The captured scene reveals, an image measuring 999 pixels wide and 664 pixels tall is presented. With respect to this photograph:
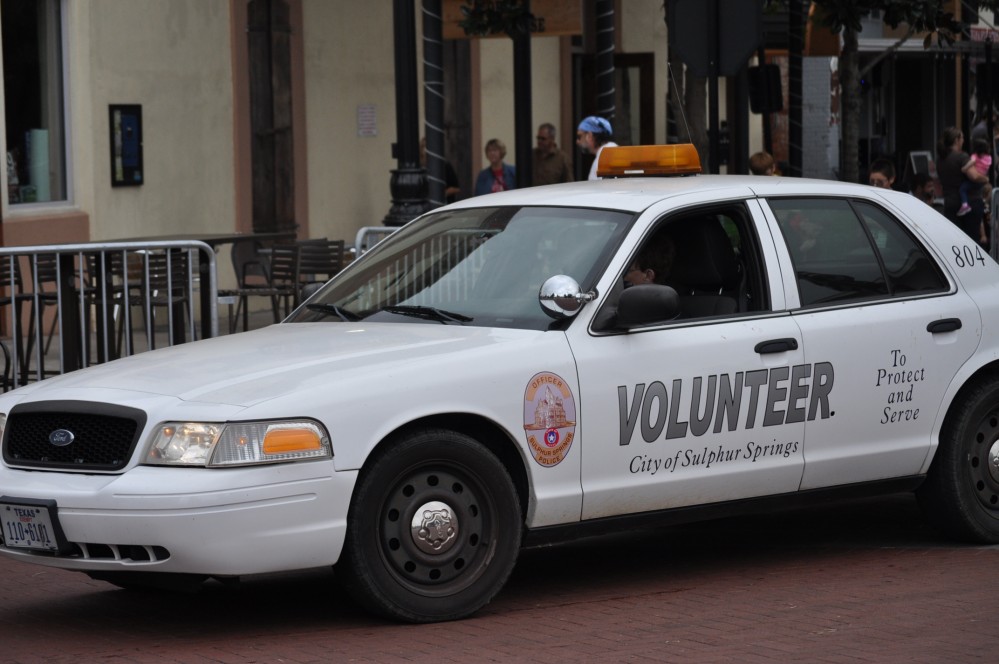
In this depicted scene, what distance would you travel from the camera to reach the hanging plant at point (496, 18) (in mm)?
17312

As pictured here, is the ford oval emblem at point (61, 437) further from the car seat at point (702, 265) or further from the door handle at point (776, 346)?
the door handle at point (776, 346)

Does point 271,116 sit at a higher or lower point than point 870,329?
higher

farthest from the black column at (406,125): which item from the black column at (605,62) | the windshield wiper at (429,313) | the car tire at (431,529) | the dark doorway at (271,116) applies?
the black column at (605,62)

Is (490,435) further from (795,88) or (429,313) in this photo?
(795,88)

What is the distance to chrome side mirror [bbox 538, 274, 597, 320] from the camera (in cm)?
674

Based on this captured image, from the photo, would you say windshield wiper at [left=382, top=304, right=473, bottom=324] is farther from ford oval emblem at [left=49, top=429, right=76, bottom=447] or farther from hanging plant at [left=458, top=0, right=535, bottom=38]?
hanging plant at [left=458, top=0, right=535, bottom=38]

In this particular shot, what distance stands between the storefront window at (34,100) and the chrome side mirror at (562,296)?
11.0 meters

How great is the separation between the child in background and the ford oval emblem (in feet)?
50.3

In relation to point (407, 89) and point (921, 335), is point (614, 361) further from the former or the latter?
point (407, 89)

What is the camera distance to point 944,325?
25.7 feet

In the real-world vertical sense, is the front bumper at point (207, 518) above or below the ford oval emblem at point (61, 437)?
below

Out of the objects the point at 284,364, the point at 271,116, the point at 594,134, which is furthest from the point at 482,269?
the point at 271,116

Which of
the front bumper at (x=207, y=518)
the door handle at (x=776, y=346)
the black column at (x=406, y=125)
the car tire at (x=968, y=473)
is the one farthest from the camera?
the black column at (x=406, y=125)

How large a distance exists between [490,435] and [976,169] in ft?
48.5
